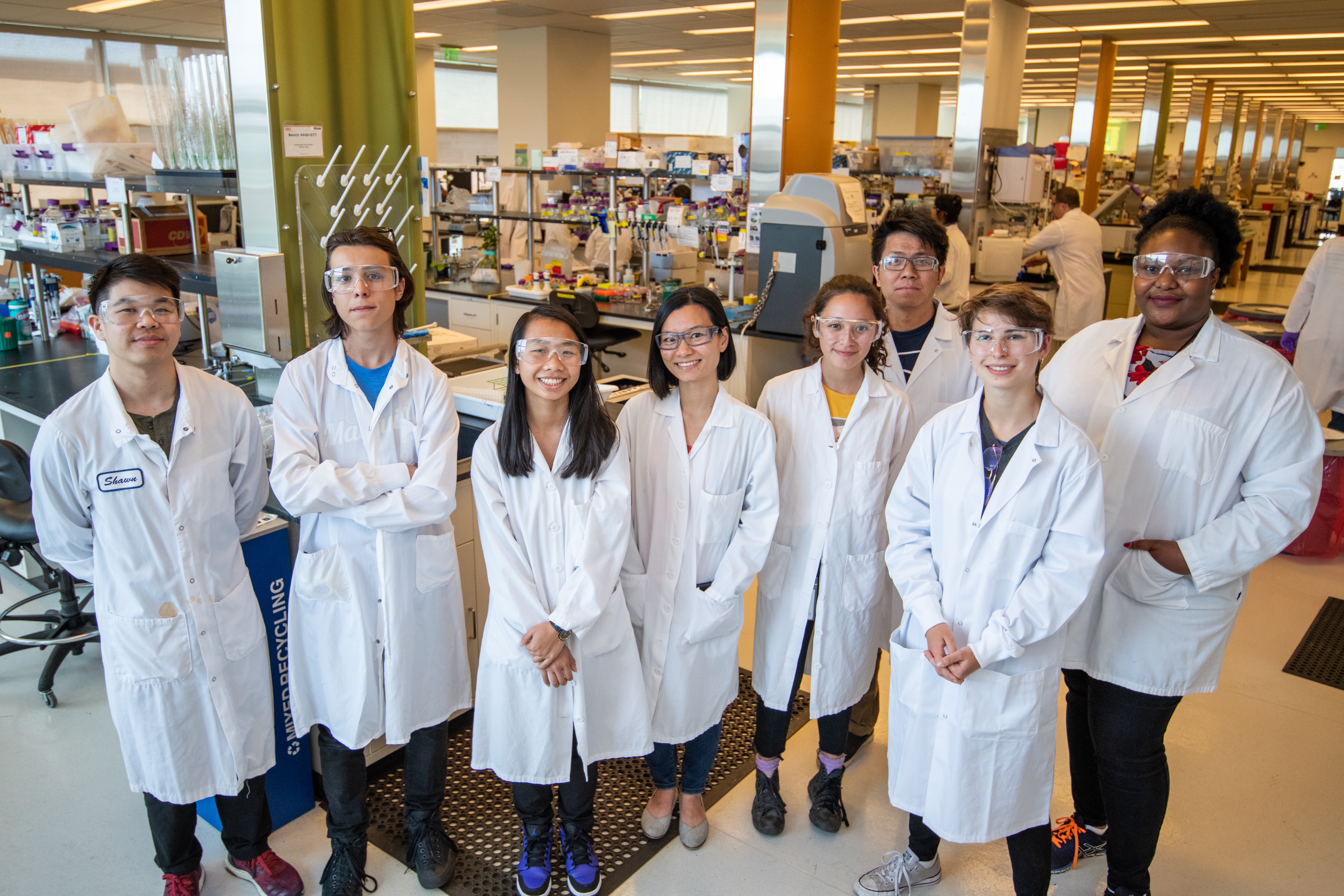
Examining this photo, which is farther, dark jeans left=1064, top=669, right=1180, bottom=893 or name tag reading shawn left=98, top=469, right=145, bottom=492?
dark jeans left=1064, top=669, right=1180, bottom=893

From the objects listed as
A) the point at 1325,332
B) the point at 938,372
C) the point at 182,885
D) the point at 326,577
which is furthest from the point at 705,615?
the point at 1325,332

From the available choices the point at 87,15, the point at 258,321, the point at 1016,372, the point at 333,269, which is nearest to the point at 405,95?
the point at 258,321

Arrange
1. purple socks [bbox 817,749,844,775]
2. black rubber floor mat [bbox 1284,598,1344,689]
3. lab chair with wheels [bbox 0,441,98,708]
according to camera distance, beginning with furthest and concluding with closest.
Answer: black rubber floor mat [bbox 1284,598,1344,689], lab chair with wheels [bbox 0,441,98,708], purple socks [bbox 817,749,844,775]

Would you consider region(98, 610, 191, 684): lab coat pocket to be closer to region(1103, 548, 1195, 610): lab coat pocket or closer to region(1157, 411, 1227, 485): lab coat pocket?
region(1103, 548, 1195, 610): lab coat pocket

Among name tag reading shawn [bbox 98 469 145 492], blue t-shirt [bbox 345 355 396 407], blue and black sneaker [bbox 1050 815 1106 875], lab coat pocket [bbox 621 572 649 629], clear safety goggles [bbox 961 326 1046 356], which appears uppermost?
clear safety goggles [bbox 961 326 1046 356]

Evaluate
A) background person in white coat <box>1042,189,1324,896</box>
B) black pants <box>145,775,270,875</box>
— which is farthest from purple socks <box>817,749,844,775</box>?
black pants <box>145,775,270,875</box>

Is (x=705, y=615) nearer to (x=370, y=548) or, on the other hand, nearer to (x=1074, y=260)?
(x=370, y=548)

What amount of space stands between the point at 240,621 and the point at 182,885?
25.2 inches

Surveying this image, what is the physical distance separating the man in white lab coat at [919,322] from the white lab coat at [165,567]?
154 cm

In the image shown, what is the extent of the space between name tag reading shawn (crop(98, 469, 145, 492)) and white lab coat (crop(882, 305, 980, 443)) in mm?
1745

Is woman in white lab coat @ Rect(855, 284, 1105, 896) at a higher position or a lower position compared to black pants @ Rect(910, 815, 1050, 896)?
higher

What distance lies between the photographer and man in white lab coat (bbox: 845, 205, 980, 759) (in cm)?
234

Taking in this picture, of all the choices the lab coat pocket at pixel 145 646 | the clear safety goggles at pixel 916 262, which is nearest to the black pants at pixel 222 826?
the lab coat pocket at pixel 145 646

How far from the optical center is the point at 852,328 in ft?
6.79
